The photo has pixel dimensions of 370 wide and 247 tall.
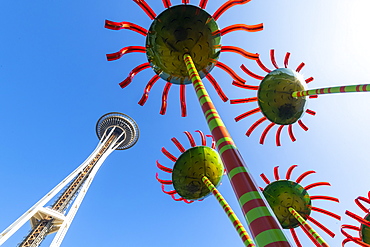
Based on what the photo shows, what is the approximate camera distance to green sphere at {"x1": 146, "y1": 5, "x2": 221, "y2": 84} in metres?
3.23

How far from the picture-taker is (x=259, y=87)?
437 centimetres

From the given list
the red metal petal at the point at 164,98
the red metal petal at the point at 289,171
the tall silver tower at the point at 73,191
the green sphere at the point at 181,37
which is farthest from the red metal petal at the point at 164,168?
the tall silver tower at the point at 73,191

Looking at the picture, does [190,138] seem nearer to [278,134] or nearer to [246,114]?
[246,114]

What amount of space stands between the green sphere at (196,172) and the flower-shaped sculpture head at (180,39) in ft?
4.83

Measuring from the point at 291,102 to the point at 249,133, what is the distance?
1.16 m

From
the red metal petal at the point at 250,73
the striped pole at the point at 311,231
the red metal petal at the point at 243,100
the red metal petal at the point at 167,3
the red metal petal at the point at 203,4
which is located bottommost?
the striped pole at the point at 311,231

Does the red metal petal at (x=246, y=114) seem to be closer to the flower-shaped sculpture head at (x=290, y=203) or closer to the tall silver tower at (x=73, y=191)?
the flower-shaped sculpture head at (x=290, y=203)

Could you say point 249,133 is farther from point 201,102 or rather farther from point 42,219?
point 42,219

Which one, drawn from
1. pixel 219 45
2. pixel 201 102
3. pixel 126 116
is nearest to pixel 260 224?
pixel 201 102

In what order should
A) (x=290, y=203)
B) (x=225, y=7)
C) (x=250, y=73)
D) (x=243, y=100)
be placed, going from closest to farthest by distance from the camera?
(x=225, y=7)
(x=243, y=100)
(x=250, y=73)
(x=290, y=203)

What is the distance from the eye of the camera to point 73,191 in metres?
34.9

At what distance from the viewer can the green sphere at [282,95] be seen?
13.6ft

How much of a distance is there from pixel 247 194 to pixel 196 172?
2854 mm

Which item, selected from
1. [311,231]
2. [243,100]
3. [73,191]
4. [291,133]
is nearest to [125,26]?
[243,100]
